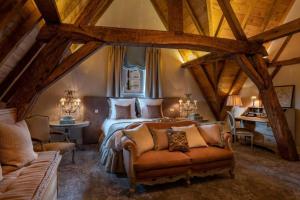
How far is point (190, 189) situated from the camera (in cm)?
271

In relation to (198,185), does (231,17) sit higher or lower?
higher

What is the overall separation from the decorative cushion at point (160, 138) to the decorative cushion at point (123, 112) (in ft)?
5.86

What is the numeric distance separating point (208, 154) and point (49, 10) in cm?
301

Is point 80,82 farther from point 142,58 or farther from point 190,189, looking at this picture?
point 190,189

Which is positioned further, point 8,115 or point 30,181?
point 8,115

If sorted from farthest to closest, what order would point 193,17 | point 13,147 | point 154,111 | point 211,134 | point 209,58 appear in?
point 154,111
point 193,17
point 209,58
point 211,134
point 13,147

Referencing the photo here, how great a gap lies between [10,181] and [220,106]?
19.7ft

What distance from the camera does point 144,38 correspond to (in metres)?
3.45

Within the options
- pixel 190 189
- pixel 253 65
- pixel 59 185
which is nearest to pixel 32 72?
pixel 59 185

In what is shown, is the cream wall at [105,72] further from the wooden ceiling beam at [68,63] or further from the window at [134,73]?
the wooden ceiling beam at [68,63]

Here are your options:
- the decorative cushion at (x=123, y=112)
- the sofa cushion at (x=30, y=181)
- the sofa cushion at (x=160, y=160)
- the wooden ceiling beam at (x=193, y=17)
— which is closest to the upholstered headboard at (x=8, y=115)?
the sofa cushion at (x=30, y=181)

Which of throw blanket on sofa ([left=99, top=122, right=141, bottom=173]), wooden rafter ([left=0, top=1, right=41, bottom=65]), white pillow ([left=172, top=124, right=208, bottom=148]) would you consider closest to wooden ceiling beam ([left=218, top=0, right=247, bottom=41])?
white pillow ([left=172, top=124, right=208, bottom=148])

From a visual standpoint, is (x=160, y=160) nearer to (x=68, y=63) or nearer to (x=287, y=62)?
(x=68, y=63)

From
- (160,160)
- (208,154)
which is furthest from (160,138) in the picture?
(208,154)
